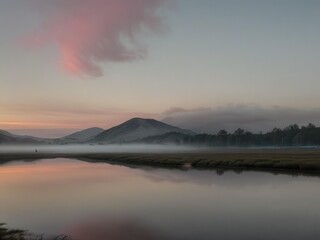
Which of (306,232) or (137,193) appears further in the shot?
(137,193)

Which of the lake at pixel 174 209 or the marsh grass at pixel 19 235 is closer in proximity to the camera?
the marsh grass at pixel 19 235

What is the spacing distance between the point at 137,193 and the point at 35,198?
1002 centimetres

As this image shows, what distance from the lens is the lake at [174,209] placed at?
20.6m

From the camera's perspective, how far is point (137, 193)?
1436 inches

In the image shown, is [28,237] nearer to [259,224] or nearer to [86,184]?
[259,224]

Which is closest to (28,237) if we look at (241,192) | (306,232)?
(306,232)

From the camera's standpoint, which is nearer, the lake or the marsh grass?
the marsh grass

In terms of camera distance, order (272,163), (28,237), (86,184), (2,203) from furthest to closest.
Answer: (272,163) < (86,184) < (2,203) < (28,237)

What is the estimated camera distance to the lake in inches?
811

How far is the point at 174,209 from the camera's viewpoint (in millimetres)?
27172

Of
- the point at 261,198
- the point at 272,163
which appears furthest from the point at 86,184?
the point at 272,163

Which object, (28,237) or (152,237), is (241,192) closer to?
(152,237)

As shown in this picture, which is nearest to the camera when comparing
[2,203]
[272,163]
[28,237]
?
[28,237]

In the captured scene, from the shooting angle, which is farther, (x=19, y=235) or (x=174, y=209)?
(x=174, y=209)
